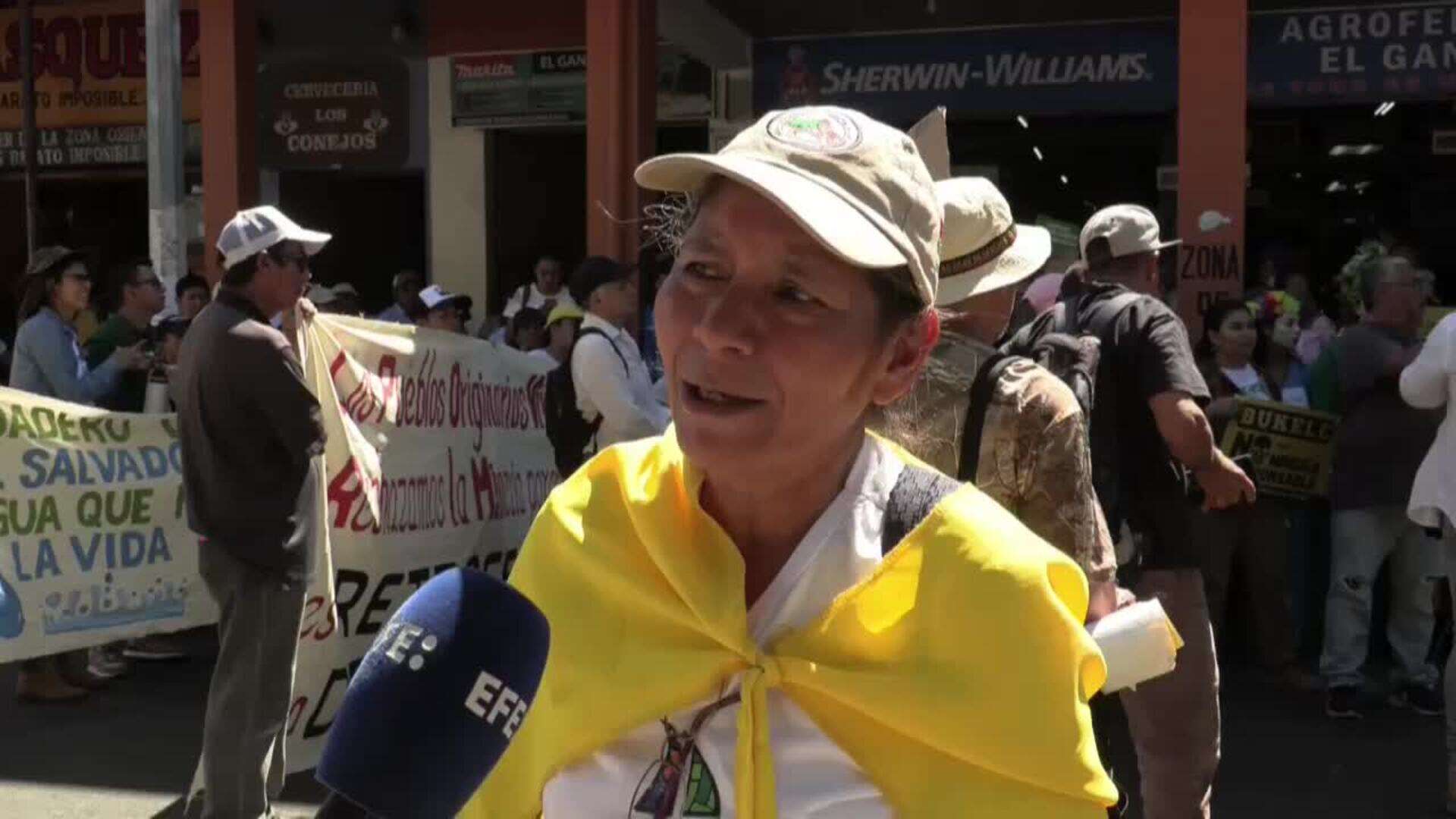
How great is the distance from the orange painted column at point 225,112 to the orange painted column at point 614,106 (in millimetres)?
2581

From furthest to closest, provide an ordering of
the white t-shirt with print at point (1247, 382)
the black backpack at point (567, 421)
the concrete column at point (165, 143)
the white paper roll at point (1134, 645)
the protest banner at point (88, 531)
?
the concrete column at point (165, 143), the white t-shirt with print at point (1247, 382), the black backpack at point (567, 421), the protest banner at point (88, 531), the white paper roll at point (1134, 645)

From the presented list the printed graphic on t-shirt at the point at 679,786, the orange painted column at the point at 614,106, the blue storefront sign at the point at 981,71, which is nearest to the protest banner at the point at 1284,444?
the orange painted column at the point at 614,106

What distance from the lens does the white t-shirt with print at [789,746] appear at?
1.66 metres

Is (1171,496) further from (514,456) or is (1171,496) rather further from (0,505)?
(0,505)

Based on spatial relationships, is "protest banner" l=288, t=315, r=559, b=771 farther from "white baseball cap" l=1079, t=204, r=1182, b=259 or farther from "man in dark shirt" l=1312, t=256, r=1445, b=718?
"man in dark shirt" l=1312, t=256, r=1445, b=718

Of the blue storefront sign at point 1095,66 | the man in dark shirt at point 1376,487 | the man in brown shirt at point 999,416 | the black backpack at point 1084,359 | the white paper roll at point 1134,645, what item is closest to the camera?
the white paper roll at point 1134,645

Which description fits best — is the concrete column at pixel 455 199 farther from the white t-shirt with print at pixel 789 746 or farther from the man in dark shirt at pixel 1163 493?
the white t-shirt with print at pixel 789 746

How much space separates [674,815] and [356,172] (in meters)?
14.5

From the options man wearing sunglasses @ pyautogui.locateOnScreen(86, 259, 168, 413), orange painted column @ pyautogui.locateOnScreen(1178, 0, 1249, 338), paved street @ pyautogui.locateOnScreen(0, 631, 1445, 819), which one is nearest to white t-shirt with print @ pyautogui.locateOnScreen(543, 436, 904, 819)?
paved street @ pyautogui.locateOnScreen(0, 631, 1445, 819)

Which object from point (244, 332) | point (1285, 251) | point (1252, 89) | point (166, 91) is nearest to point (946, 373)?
point (244, 332)

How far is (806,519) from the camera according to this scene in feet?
5.80

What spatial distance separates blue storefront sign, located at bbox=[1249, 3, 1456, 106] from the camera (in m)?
12.2

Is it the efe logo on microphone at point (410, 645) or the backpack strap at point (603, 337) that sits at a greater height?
the backpack strap at point (603, 337)

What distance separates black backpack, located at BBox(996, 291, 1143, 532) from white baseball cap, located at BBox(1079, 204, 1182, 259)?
0.22 m
